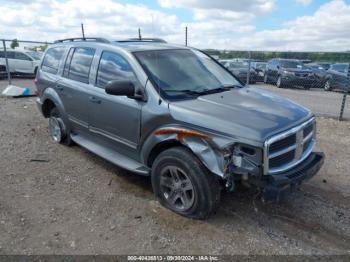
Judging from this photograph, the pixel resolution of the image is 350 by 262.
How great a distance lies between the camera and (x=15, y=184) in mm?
4516

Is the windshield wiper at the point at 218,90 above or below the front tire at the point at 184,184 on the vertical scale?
above

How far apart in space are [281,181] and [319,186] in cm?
181

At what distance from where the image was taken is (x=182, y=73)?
4.19 m

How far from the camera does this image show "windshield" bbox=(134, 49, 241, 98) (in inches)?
154

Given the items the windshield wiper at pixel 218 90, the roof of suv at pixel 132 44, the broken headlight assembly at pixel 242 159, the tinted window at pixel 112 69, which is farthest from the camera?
the roof of suv at pixel 132 44

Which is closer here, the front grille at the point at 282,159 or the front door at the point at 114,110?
the front grille at the point at 282,159

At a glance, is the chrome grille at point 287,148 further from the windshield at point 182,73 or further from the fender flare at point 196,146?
the windshield at point 182,73

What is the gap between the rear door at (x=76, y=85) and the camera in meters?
4.89

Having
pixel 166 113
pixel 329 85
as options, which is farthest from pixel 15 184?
pixel 329 85

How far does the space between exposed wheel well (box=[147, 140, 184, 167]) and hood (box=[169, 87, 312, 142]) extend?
1.02ft

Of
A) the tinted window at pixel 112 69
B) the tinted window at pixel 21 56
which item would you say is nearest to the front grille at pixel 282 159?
the tinted window at pixel 112 69

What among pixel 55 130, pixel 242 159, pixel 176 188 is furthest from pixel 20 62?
pixel 242 159

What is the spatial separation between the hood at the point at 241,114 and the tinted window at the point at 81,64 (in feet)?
6.13

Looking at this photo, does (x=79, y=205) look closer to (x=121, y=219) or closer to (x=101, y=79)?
(x=121, y=219)
